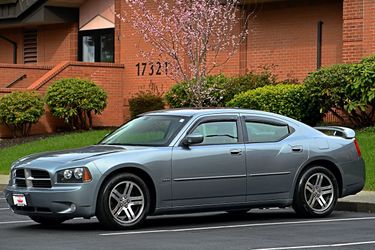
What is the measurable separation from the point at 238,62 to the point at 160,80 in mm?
2980

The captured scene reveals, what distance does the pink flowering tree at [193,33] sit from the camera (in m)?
23.2

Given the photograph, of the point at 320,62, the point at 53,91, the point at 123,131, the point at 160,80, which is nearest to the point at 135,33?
the point at 160,80

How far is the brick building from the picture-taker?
25500 mm

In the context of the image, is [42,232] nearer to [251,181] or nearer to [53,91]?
[251,181]

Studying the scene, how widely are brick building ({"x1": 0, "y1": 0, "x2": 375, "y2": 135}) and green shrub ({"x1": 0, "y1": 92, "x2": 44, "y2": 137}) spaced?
1.01m

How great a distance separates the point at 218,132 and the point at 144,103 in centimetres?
1520

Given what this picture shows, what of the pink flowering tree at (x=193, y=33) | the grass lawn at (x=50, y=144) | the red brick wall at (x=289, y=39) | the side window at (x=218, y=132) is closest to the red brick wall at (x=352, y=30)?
the red brick wall at (x=289, y=39)

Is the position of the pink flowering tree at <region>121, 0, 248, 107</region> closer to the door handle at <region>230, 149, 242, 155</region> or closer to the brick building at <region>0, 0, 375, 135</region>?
the brick building at <region>0, 0, 375, 135</region>

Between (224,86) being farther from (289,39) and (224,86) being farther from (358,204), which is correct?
(358,204)

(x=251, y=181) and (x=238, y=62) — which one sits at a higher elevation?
(x=238, y=62)

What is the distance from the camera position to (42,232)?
1184cm

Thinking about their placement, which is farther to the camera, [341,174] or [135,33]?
[135,33]

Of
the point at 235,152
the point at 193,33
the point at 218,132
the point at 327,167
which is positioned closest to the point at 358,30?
the point at 193,33

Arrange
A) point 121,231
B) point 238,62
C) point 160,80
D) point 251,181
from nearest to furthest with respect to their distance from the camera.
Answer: point 121,231 < point 251,181 < point 238,62 < point 160,80
